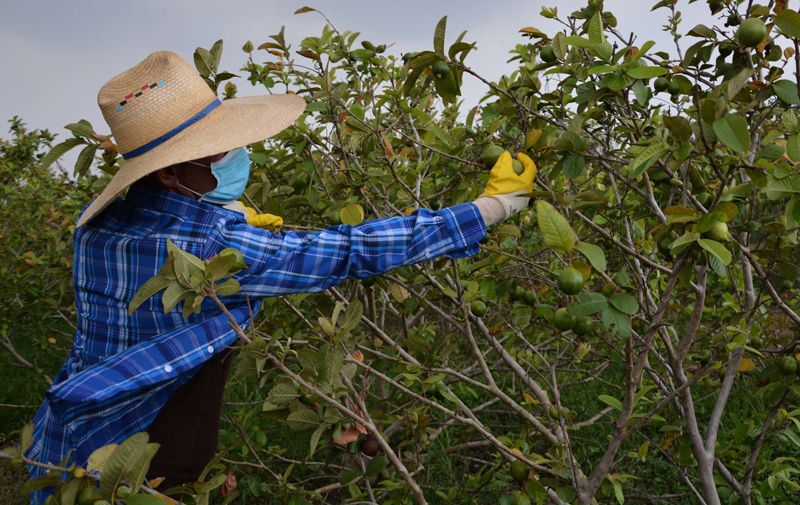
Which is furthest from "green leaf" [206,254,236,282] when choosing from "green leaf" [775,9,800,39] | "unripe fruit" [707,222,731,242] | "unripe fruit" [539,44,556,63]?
"green leaf" [775,9,800,39]

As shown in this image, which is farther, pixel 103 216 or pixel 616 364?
pixel 616 364

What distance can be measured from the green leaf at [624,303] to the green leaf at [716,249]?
0.16 metres

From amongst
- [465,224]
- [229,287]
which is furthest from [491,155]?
[229,287]

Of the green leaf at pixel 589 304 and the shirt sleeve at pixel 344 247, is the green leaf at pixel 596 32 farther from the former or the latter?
A: the green leaf at pixel 589 304

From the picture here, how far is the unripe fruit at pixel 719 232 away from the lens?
1.14 m

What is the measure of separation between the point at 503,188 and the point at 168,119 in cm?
81

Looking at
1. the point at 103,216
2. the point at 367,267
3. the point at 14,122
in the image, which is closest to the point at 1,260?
the point at 14,122

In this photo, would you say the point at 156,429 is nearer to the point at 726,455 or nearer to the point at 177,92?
the point at 177,92

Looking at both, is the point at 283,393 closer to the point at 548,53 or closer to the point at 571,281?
the point at 571,281

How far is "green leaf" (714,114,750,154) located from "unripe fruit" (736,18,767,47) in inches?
14.1

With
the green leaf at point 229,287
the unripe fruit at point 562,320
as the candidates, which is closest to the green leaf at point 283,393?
the green leaf at point 229,287

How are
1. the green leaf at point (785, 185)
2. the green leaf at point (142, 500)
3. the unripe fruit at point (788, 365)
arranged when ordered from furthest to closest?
the unripe fruit at point (788, 365) < the green leaf at point (785, 185) < the green leaf at point (142, 500)

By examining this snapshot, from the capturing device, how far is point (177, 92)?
5.36 feet

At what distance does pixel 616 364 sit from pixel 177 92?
9.85 feet
